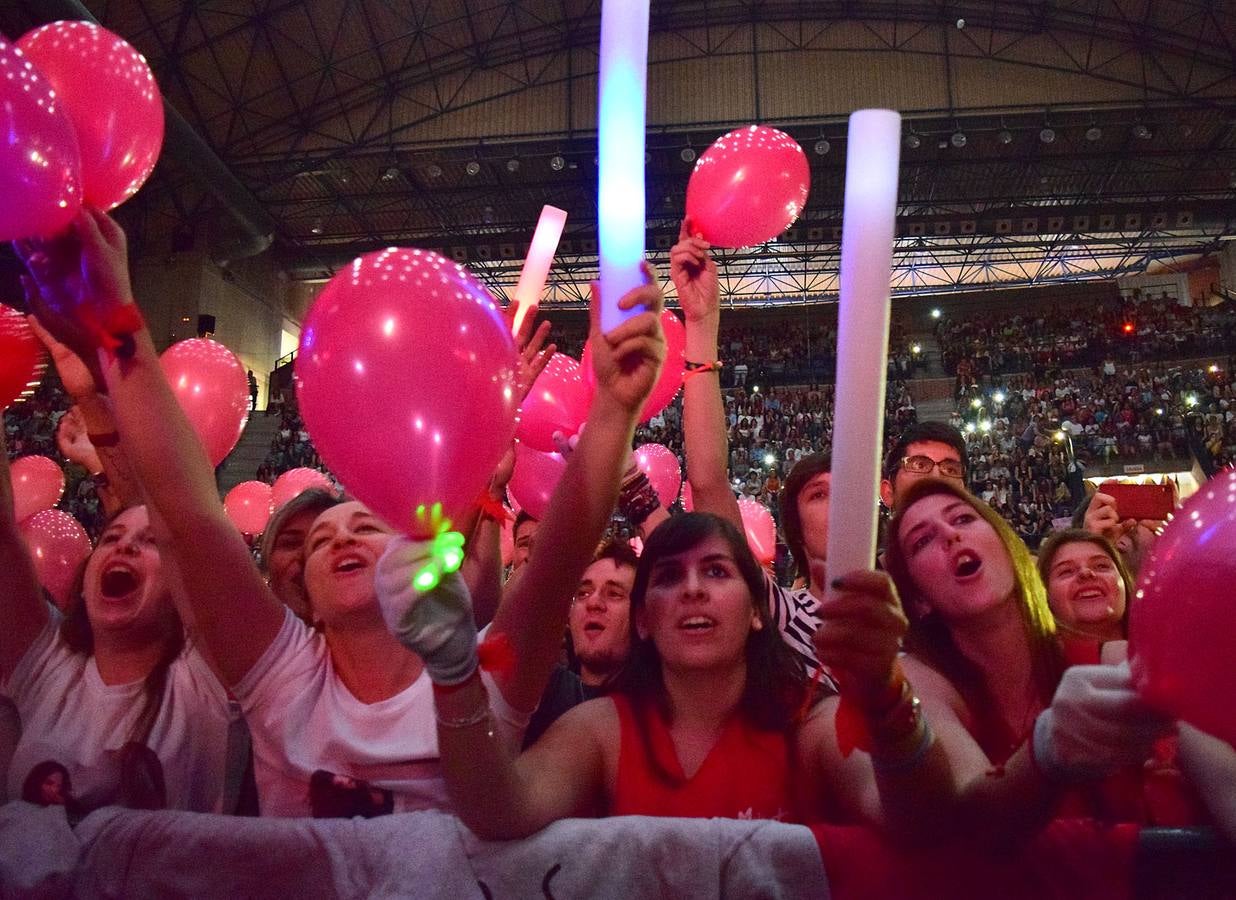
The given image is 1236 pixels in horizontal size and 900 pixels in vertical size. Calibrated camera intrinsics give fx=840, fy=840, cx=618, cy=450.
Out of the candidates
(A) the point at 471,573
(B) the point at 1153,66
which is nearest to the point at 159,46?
(A) the point at 471,573

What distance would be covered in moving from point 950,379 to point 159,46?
618 inches

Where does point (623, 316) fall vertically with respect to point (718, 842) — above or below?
above

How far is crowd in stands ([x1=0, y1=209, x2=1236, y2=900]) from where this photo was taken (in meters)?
0.96

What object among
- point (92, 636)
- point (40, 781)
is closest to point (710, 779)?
point (40, 781)

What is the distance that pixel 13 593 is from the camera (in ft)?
5.03

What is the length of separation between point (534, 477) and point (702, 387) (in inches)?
46.8

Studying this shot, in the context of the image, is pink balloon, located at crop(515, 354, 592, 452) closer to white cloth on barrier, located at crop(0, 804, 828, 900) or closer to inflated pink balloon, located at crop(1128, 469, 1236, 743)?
white cloth on barrier, located at crop(0, 804, 828, 900)

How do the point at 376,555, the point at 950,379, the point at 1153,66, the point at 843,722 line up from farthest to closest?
the point at 950,379
the point at 1153,66
the point at 376,555
the point at 843,722

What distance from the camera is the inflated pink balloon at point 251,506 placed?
4949 mm

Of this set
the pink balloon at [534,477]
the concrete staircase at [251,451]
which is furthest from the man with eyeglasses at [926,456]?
the concrete staircase at [251,451]

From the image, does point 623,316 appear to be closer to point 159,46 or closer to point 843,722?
point 843,722

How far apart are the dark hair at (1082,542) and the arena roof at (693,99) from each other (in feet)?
38.4

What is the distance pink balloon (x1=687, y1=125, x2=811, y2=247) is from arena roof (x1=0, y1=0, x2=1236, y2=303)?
36.9ft

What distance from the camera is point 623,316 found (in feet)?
3.67
